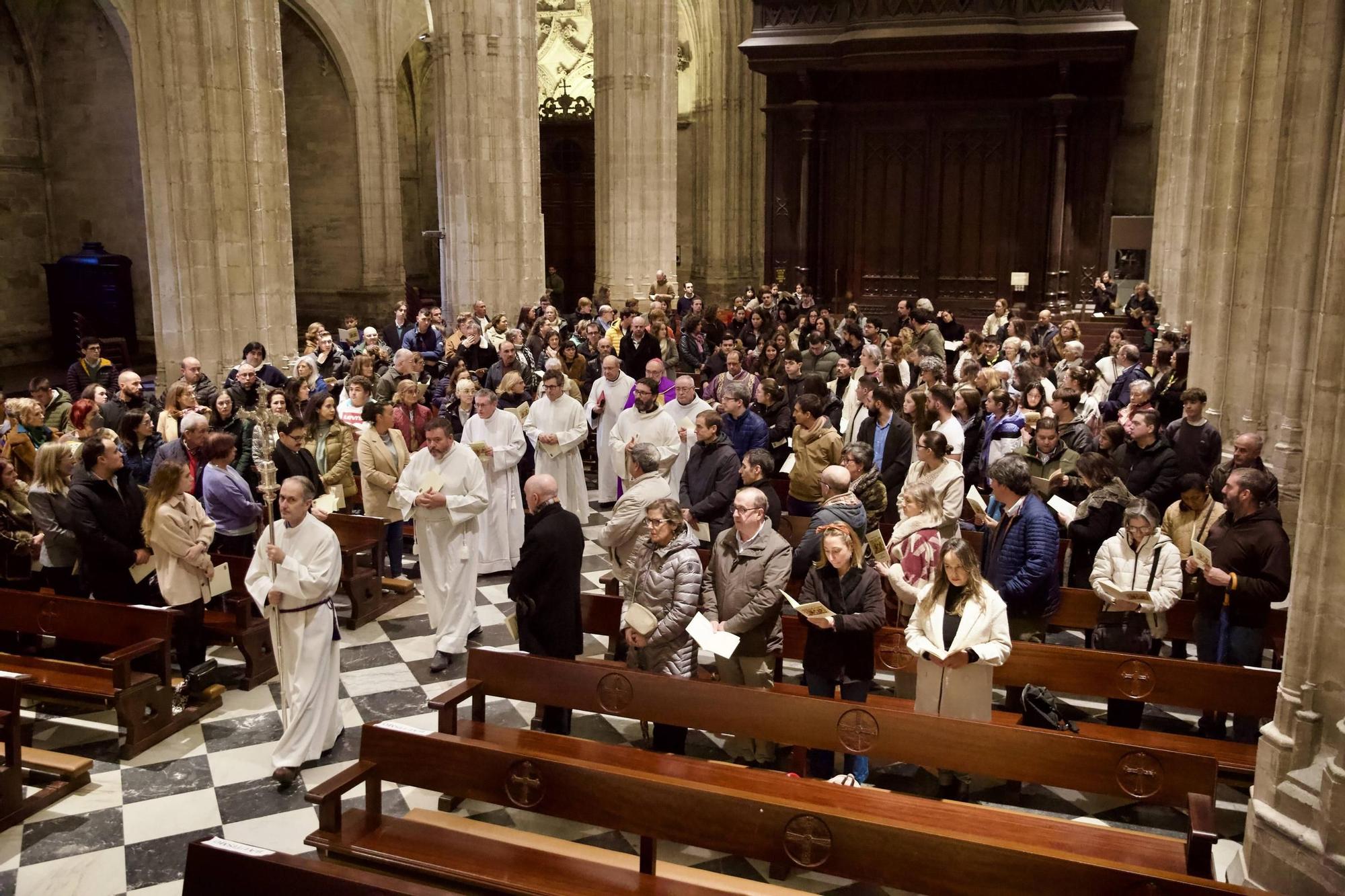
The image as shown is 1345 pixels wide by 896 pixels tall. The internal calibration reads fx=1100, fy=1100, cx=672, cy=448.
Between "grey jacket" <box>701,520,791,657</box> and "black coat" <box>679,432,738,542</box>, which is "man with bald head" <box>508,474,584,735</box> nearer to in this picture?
"grey jacket" <box>701,520,791,657</box>

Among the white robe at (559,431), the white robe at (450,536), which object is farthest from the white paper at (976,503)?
the white robe at (559,431)

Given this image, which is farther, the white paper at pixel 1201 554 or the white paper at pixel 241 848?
the white paper at pixel 1201 554

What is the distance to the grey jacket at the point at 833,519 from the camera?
6.61 meters

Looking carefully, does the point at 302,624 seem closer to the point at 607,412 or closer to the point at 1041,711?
the point at 1041,711

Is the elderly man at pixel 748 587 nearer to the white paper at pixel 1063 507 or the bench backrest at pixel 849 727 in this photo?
the bench backrest at pixel 849 727

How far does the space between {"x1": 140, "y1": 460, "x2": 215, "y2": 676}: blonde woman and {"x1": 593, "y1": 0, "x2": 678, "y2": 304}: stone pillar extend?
15019 millimetres

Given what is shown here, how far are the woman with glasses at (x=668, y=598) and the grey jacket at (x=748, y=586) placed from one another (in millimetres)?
144

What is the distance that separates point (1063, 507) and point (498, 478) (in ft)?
15.8

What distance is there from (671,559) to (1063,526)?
3999mm

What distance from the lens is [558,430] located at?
10.9 meters

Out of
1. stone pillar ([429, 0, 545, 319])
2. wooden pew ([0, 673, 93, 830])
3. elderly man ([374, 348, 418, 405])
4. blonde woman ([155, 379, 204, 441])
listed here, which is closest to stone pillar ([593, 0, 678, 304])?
stone pillar ([429, 0, 545, 319])

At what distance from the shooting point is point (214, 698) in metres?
7.48

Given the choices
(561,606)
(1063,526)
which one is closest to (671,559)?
(561,606)

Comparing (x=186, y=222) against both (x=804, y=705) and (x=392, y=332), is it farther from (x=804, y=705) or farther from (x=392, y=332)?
(x=804, y=705)
